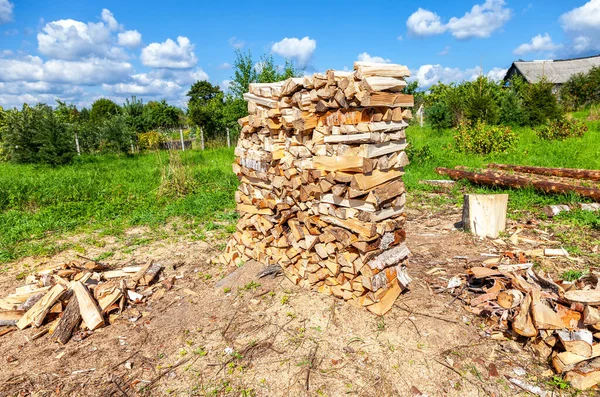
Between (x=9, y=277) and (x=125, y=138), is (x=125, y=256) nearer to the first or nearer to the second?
(x=9, y=277)

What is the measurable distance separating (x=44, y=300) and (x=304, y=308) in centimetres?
278

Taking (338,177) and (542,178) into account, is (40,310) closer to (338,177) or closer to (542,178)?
(338,177)

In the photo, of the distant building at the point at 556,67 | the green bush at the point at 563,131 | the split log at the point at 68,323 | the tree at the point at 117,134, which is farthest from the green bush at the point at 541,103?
the split log at the point at 68,323

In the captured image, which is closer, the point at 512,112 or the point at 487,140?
the point at 487,140

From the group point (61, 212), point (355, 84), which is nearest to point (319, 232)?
point (355, 84)

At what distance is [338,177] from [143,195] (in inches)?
277

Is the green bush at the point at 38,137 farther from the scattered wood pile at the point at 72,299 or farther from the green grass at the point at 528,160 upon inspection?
the green grass at the point at 528,160

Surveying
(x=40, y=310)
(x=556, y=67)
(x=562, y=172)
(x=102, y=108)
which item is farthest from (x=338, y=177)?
(x=556, y=67)

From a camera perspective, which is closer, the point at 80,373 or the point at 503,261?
the point at 80,373

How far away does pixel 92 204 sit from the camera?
838 cm

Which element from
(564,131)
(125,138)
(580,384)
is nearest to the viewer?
(580,384)

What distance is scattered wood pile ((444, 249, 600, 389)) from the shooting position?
9.21 feet

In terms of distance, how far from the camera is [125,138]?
16.0 meters

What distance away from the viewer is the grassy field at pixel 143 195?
6676 mm
